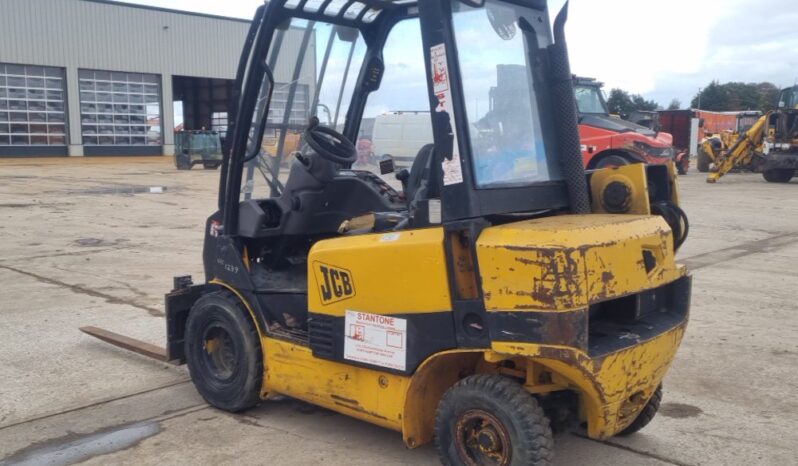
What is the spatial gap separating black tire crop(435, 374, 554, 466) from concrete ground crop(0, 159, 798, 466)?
51 centimetres

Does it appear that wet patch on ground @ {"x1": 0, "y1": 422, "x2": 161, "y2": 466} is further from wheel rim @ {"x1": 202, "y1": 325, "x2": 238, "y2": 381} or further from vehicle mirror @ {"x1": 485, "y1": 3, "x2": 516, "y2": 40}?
vehicle mirror @ {"x1": 485, "y1": 3, "x2": 516, "y2": 40}

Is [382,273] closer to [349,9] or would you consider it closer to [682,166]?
[349,9]

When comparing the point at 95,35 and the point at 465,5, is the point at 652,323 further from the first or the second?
the point at 95,35

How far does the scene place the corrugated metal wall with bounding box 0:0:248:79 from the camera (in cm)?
3684

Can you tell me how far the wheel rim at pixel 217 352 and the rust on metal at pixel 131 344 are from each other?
0.47 meters

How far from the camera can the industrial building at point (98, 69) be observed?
37031 millimetres

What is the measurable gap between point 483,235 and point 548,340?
19.8 inches

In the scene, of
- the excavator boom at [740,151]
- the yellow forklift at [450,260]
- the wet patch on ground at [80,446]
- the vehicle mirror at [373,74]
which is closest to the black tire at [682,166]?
the excavator boom at [740,151]

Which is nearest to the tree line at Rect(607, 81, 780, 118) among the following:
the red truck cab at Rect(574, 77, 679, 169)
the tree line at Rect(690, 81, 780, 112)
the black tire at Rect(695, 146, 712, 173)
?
the tree line at Rect(690, 81, 780, 112)

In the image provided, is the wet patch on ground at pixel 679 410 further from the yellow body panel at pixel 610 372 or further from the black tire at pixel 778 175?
the black tire at pixel 778 175

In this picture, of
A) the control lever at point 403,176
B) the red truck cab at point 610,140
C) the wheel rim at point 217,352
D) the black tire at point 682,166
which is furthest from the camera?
the black tire at point 682,166

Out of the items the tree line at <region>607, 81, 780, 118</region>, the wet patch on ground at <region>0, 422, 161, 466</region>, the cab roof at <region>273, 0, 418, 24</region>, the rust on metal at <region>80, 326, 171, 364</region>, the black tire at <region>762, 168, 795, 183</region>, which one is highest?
the tree line at <region>607, 81, 780, 118</region>

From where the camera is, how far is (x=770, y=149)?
76.4ft

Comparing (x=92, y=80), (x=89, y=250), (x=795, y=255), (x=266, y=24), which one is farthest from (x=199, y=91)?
(x=266, y=24)
